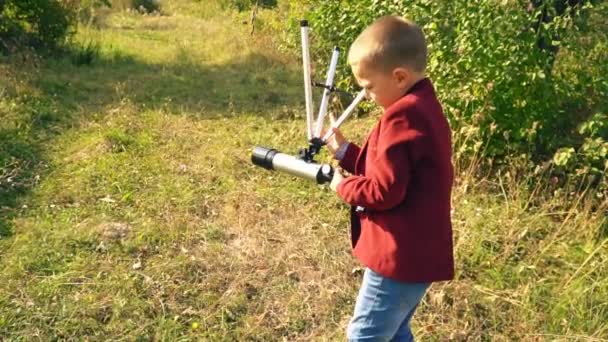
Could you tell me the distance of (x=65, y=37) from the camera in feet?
29.2

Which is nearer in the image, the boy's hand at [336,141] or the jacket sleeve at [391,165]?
the jacket sleeve at [391,165]

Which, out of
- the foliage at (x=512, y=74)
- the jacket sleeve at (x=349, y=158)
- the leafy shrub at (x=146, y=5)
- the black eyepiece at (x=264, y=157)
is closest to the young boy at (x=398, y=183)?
the jacket sleeve at (x=349, y=158)

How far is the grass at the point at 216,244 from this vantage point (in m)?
3.08

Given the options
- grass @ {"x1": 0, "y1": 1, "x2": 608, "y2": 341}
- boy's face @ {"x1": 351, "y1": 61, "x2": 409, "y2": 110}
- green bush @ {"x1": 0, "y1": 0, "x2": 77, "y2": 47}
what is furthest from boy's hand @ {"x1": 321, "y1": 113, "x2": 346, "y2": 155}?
green bush @ {"x1": 0, "y1": 0, "x2": 77, "y2": 47}

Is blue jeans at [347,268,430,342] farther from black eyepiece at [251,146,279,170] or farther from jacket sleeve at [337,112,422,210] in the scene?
black eyepiece at [251,146,279,170]

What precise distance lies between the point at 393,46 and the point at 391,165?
0.36 m

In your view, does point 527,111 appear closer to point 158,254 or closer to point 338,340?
point 338,340

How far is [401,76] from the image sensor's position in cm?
188

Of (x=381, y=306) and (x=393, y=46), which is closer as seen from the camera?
(x=393, y=46)

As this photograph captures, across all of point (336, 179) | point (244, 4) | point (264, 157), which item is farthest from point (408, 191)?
point (244, 4)

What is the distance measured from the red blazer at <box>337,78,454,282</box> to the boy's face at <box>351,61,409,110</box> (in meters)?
0.05

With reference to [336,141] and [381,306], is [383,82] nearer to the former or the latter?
[336,141]

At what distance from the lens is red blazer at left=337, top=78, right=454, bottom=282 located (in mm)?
1824

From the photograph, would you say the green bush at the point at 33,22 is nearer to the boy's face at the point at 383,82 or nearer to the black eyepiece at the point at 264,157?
the black eyepiece at the point at 264,157
